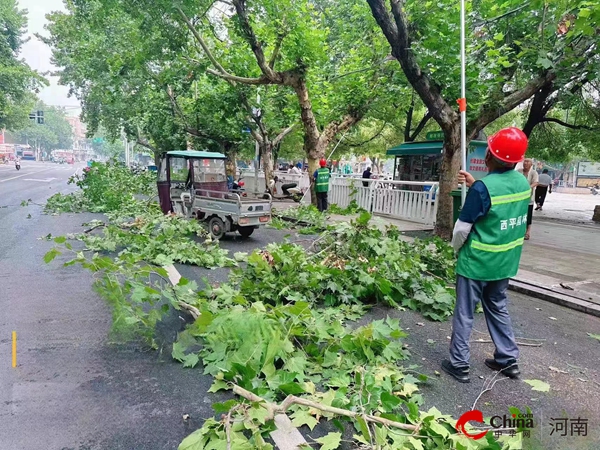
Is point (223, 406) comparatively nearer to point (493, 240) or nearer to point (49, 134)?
point (493, 240)

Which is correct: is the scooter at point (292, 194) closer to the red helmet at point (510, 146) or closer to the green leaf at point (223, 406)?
the red helmet at point (510, 146)

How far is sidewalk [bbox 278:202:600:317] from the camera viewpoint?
583 centimetres

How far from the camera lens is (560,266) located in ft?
25.5

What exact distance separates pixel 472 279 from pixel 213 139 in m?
20.7

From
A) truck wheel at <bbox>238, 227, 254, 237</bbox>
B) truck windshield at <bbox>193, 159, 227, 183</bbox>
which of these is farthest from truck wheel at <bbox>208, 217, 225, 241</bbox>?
truck windshield at <bbox>193, 159, 227, 183</bbox>

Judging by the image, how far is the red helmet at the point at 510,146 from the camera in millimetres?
3301

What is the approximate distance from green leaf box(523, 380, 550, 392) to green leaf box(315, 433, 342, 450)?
1.85 m

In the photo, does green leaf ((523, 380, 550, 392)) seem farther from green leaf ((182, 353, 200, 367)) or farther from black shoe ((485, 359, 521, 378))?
green leaf ((182, 353, 200, 367))

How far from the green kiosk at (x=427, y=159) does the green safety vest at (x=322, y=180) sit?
3257 mm

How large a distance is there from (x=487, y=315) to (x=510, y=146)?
1439mm

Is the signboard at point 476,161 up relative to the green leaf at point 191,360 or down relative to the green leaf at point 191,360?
up

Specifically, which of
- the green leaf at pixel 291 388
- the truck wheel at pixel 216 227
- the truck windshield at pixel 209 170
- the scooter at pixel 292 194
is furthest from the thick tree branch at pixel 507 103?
the scooter at pixel 292 194

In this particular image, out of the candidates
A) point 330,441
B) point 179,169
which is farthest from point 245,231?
point 330,441

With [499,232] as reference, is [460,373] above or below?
below
